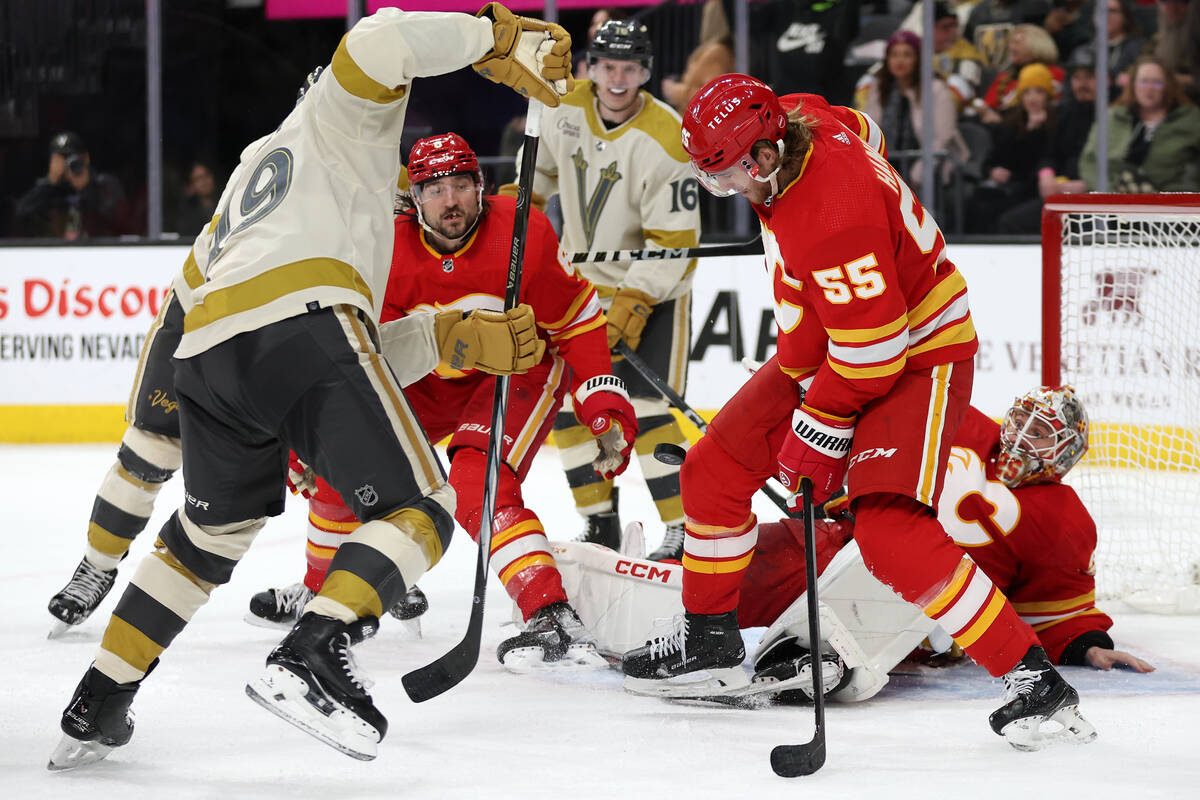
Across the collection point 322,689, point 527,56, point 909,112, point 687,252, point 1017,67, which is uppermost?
point 1017,67

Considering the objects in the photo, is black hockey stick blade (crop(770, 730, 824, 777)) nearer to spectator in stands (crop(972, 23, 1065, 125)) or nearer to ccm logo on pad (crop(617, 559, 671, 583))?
ccm logo on pad (crop(617, 559, 671, 583))

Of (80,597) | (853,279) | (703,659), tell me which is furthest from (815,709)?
(80,597)

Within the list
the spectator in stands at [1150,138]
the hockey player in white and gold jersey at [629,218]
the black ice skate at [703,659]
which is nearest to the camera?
the black ice skate at [703,659]

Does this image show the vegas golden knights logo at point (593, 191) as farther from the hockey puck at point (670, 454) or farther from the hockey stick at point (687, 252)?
the hockey puck at point (670, 454)

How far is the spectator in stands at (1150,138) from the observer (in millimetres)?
6027

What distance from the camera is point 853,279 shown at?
215 centimetres

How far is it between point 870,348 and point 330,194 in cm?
85

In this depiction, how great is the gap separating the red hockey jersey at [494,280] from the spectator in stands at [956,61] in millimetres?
3774

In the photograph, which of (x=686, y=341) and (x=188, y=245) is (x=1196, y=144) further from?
(x=188, y=245)

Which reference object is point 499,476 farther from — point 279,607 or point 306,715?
point 306,715

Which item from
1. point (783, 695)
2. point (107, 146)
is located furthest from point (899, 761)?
point (107, 146)

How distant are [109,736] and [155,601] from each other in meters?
0.21

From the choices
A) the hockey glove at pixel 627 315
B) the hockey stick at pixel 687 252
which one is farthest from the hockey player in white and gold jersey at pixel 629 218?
the hockey stick at pixel 687 252

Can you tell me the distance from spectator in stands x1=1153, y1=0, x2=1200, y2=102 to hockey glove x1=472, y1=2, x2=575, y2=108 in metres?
4.58
